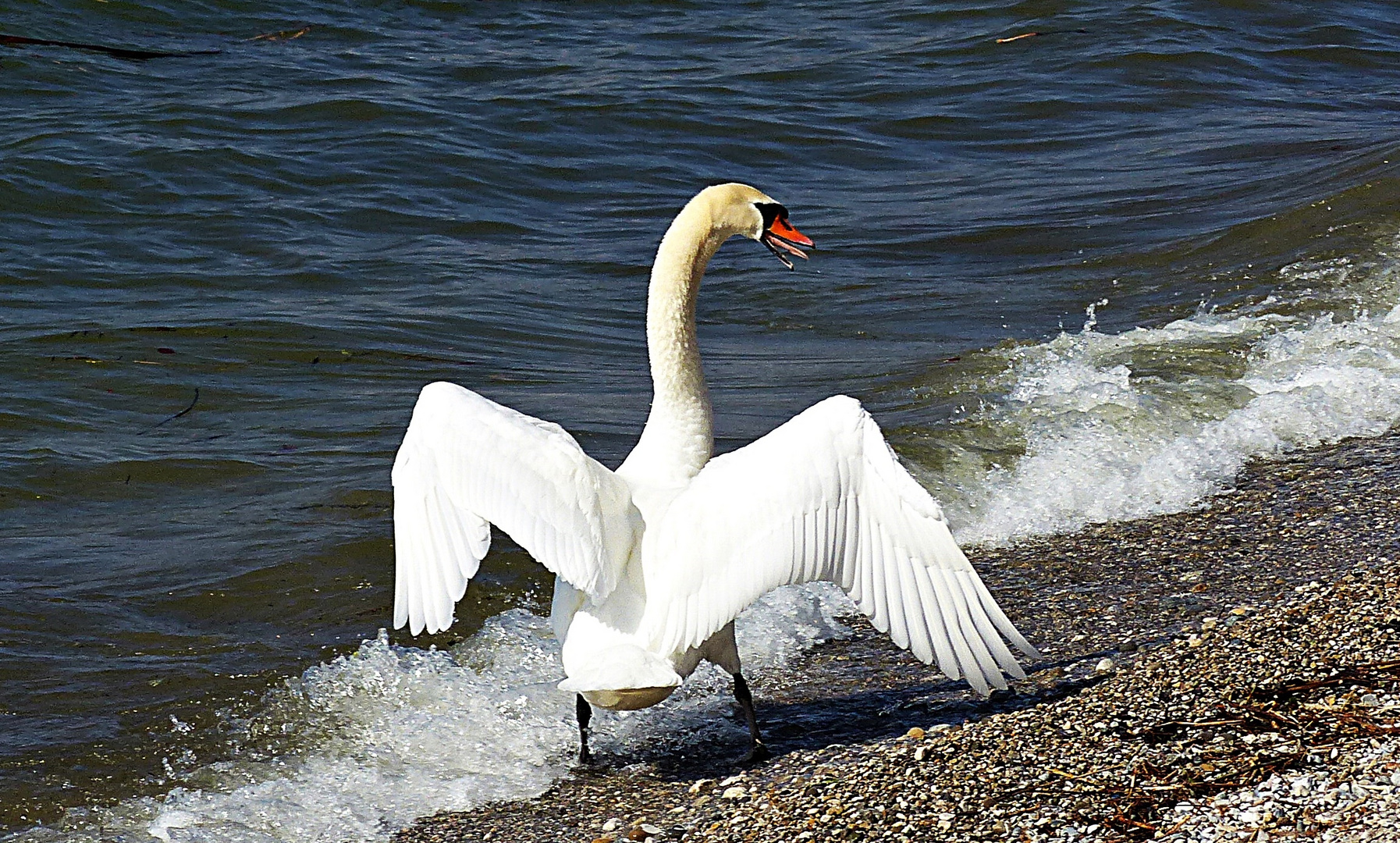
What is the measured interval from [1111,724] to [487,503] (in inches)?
68.1

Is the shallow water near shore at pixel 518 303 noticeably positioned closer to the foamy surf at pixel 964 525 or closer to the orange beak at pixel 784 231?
the foamy surf at pixel 964 525

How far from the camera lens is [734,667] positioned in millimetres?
4773

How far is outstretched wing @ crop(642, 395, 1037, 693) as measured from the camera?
4230 mm

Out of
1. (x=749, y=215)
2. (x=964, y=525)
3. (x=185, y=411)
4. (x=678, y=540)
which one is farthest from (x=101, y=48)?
(x=678, y=540)

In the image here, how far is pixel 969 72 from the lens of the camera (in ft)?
54.7

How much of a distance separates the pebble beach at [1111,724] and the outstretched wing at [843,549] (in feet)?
1.01

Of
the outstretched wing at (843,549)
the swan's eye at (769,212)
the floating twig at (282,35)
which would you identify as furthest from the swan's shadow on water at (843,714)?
the floating twig at (282,35)

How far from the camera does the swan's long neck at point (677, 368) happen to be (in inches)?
191

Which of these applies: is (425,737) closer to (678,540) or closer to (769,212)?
(678,540)

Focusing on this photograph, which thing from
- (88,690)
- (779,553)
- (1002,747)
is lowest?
(88,690)

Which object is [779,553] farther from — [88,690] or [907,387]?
[907,387]

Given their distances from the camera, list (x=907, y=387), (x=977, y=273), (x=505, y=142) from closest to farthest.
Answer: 1. (x=907, y=387)
2. (x=977, y=273)
3. (x=505, y=142)

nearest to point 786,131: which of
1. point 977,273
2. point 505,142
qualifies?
point 505,142

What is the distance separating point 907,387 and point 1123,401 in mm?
1305
